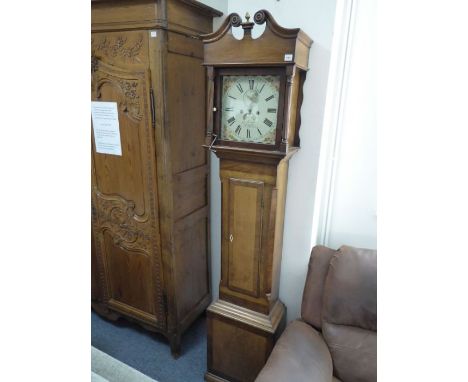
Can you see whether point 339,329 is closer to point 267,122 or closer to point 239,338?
point 239,338

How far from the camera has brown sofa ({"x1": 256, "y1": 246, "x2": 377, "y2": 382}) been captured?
121cm

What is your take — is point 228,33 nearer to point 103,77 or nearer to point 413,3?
point 103,77

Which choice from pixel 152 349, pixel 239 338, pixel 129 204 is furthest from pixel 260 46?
pixel 152 349

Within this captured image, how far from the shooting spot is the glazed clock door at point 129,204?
1.47 meters

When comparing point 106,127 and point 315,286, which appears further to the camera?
point 106,127

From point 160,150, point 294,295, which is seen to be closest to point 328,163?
point 294,295

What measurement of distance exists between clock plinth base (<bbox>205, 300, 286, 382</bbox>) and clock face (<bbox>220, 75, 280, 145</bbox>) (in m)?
0.85

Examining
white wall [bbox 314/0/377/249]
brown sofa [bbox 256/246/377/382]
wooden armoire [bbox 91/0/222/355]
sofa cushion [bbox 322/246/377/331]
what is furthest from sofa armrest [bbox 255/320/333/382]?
wooden armoire [bbox 91/0/222/355]

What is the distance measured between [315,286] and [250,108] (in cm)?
86

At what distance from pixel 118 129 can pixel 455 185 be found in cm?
156

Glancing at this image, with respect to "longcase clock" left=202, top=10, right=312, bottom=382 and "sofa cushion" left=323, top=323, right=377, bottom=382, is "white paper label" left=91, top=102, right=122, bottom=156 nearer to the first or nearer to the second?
"longcase clock" left=202, top=10, right=312, bottom=382

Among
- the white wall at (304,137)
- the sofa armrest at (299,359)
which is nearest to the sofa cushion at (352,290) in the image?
the sofa armrest at (299,359)

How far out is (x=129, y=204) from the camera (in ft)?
5.40

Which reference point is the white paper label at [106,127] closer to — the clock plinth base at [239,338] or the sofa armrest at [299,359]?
the clock plinth base at [239,338]
